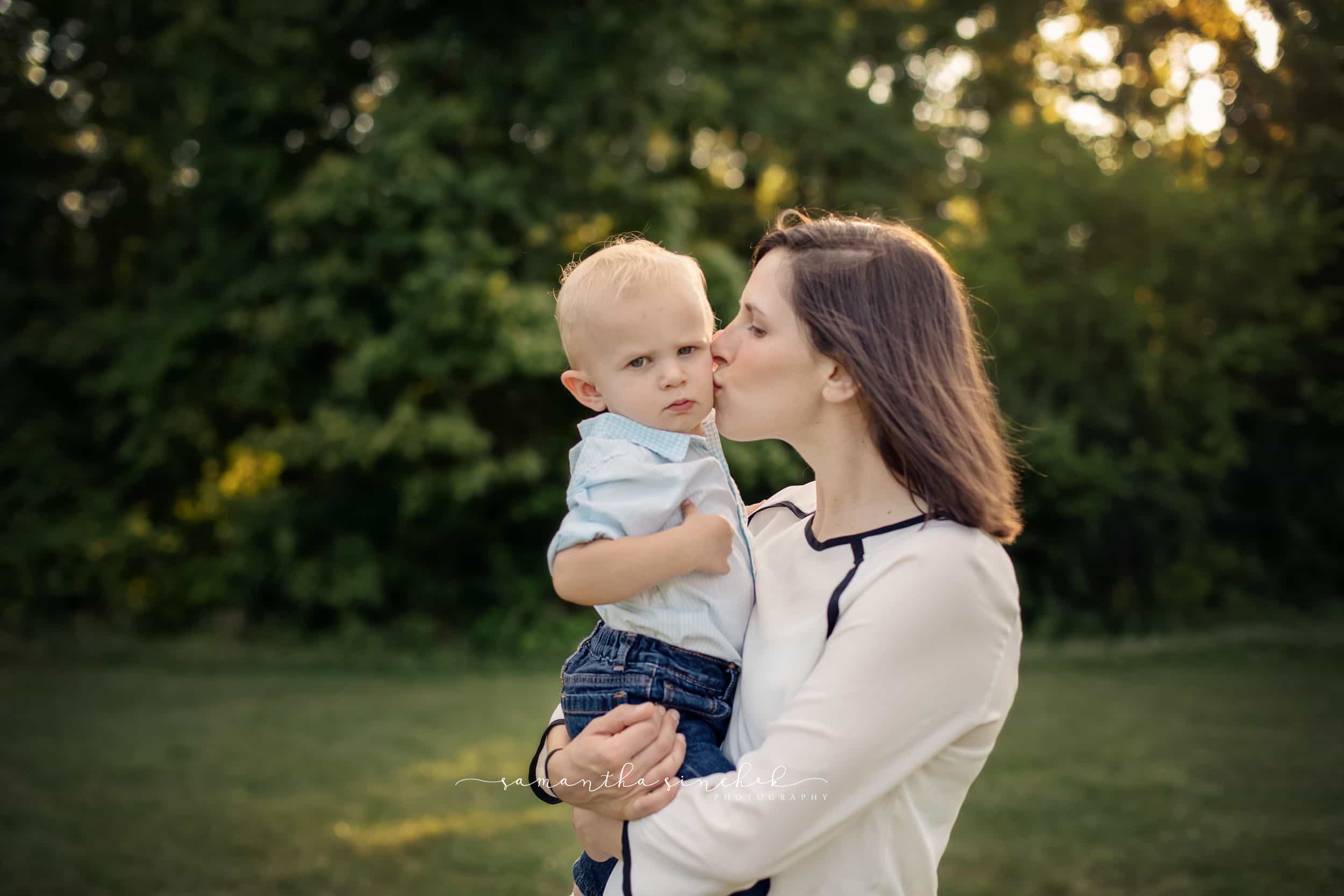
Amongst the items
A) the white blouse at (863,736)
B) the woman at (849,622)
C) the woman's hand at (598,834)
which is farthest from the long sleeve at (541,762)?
the white blouse at (863,736)

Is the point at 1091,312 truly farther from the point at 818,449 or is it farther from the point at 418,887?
the point at 818,449

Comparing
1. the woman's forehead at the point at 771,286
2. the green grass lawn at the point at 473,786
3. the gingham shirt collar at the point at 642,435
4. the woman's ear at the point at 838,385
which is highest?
the woman's forehead at the point at 771,286

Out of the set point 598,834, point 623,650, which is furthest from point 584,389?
point 598,834

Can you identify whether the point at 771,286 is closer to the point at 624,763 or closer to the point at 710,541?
the point at 710,541

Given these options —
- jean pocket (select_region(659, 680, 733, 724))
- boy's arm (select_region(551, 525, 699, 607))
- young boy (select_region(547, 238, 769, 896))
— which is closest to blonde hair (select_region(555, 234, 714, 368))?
young boy (select_region(547, 238, 769, 896))

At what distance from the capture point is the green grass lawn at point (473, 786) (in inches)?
211

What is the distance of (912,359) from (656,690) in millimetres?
664

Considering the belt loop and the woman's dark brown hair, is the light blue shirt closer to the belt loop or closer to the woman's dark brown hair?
the belt loop

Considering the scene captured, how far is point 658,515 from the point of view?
1831 millimetres

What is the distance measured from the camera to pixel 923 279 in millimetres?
1800

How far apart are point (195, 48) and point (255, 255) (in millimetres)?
2157

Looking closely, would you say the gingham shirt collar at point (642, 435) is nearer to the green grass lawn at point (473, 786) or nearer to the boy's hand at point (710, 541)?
the boy's hand at point (710, 541)

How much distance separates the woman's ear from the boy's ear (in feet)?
1.43

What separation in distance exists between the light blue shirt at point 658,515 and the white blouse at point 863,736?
0.15m
